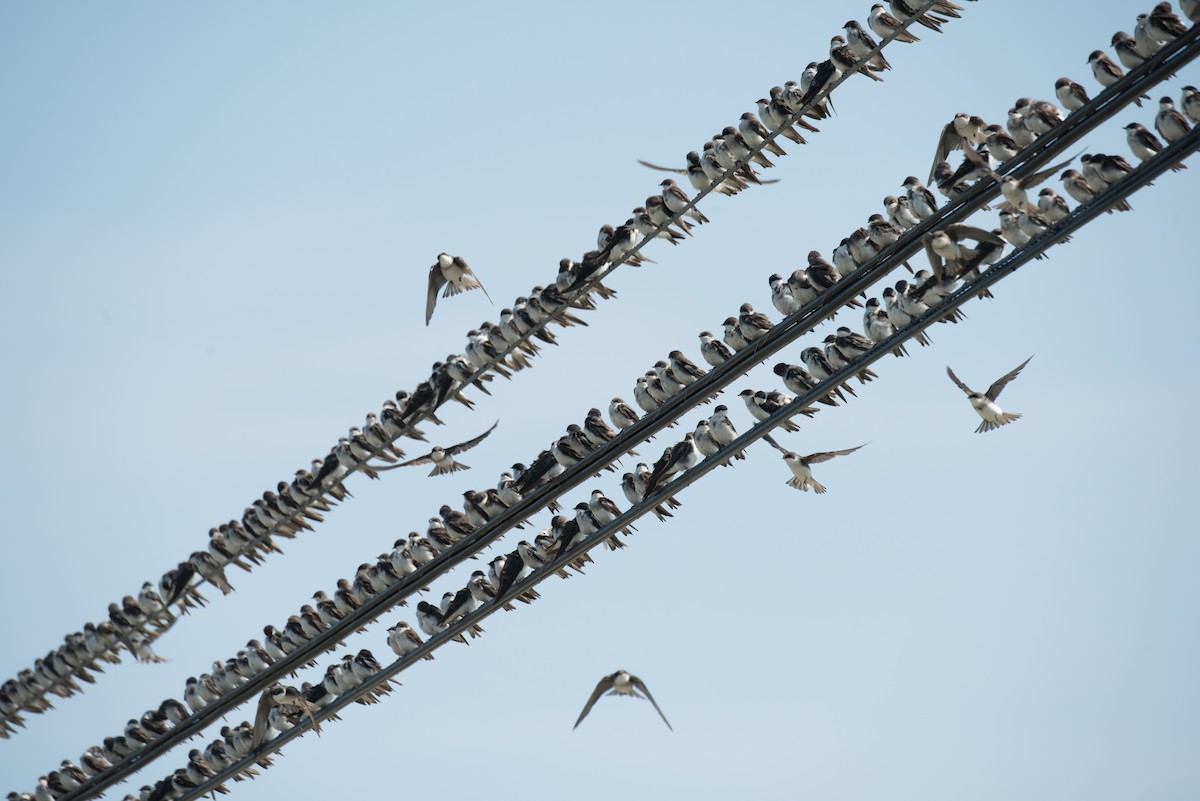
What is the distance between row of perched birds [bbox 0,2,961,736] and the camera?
2361cm

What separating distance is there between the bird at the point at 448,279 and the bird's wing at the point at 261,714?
20.0ft

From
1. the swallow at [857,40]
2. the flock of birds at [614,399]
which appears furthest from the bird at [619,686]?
the swallow at [857,40]

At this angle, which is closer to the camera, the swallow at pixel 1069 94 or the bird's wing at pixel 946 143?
the swallow at pixel 1069 94

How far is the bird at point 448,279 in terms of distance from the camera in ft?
92.3

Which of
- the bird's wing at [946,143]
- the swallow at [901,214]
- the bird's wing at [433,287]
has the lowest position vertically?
the swallow at [901,214]

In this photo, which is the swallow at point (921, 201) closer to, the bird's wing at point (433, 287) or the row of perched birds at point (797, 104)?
the row of perched birds at point (797, 104)

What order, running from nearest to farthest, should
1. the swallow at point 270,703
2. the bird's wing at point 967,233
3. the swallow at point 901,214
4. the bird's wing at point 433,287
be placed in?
1. the bird's wing at point 967,233
2. the swallow at point 901,214
3. the swallow at point 270,703
4. the bird's wing at point 433,287

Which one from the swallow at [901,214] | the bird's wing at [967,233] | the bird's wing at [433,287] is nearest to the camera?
the bird's wing at [967,233]

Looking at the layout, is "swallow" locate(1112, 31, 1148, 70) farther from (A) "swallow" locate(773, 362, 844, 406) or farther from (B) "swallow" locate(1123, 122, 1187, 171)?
(A) "swallow" locate(773, 362, 844, 406)

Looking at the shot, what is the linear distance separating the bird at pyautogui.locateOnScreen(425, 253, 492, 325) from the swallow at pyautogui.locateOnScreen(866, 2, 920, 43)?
24.5 feet

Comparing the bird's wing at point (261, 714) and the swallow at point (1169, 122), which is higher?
the swallow at point (1169, 122)

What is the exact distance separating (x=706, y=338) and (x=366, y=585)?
6.02 meters

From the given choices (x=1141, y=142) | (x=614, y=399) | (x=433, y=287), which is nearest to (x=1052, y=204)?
(x=1141, y=142)

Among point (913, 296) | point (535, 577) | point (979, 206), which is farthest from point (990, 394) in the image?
point (535, 577)
